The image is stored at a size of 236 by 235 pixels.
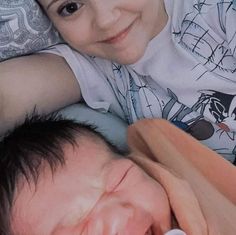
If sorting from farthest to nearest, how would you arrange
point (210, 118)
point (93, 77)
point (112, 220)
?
point (93, 77)
point (210, 118)
point (112, 220)

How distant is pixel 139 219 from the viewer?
101 centimetres

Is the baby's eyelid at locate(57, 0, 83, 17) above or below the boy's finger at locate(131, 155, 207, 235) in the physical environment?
above

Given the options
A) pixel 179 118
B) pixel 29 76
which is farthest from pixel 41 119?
pixel 179 118

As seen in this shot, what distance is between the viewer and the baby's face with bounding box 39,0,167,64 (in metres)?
1.22

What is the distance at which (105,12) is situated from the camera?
121cm

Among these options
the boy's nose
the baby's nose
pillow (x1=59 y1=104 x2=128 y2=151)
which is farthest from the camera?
pillow (x1=59 y1=104 x2=128 y2=151)

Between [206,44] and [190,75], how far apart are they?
0.07 meters

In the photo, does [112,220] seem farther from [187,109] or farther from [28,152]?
[187,109]

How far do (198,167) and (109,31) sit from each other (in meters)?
0.33

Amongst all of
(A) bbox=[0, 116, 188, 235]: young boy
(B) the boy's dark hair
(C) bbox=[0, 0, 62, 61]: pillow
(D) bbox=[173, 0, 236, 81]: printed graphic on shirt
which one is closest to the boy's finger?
(A) bbox=[0, 116, 188, 235]: young boy

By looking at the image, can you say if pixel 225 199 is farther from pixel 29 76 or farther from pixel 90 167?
pixel 29 76

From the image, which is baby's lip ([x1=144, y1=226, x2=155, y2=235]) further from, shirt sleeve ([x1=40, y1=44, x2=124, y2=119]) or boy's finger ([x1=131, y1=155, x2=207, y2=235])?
shirt sleeve ([x1=40, y1=44, x2=124, y2=119])

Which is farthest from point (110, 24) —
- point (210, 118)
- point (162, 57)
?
point (210, 118)

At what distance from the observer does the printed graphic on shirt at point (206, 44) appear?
1.28 metres
